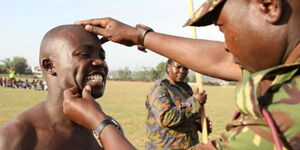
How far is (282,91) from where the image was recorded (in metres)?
1.68

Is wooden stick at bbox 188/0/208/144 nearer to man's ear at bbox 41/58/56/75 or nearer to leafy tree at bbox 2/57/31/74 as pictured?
man's ear at bbox 41/58/56/75

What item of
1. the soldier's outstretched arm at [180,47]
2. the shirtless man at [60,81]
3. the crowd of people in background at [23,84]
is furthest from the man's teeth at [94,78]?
the crowd of people in background at [23,84]

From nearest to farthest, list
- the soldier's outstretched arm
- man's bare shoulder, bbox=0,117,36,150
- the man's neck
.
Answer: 1. man's bare shoulder, bbox=0,117,36,150
2. the soldier's outstretched arm
3. the man's neck

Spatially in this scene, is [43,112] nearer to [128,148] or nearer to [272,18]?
[128,148]

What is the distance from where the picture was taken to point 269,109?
1.66 m

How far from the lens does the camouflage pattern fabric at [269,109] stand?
1.62 metres

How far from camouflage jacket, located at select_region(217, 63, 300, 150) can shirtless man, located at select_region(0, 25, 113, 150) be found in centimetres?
168

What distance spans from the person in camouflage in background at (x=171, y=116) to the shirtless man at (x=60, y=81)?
258 cm

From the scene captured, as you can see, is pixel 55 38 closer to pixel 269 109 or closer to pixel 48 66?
pixel 48 66

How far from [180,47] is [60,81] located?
3.53 feet

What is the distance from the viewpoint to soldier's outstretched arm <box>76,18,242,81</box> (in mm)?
3160

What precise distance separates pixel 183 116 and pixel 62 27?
121 inches

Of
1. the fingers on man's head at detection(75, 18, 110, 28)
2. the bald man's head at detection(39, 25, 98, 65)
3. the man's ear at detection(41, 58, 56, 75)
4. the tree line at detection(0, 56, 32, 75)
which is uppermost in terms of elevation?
the fingers on man's head at detection(75, 18, 110, 28)

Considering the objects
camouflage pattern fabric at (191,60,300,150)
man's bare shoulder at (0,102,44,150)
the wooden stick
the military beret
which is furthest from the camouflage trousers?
the wooden stick
